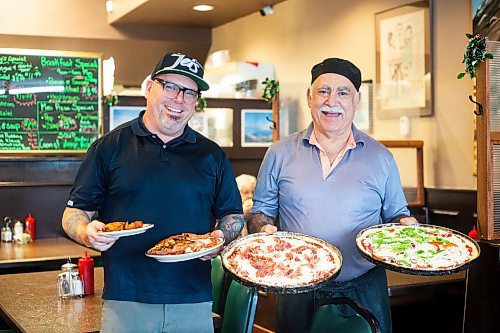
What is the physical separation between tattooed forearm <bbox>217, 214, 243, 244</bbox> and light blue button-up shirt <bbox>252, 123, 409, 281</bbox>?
0.88 ft

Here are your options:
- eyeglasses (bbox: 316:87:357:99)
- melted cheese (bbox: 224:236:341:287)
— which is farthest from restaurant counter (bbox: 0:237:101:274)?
eyeglasses (bbox: 316:87:357:99)

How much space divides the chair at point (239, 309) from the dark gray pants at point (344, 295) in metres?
0.15

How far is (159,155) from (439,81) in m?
3.95

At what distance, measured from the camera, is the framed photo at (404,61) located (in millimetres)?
6125

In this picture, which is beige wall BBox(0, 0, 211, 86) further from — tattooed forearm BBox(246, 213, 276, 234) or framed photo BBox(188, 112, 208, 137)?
tattooed forearm BBox(246, 213, 276, 234)

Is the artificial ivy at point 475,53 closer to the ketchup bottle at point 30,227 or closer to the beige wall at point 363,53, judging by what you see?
the beige wall at point 363,53

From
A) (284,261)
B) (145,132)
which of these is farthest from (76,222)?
(284,261)

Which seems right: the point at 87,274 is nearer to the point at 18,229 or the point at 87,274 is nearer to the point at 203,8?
the point at 18,229

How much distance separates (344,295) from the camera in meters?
2.78

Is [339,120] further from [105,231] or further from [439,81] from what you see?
[439,81]

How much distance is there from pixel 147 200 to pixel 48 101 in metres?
4.31

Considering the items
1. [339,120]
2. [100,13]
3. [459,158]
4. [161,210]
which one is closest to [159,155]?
[161,210]

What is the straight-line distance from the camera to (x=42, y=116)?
6.49 meters

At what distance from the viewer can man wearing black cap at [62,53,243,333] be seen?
2461 millimetres
